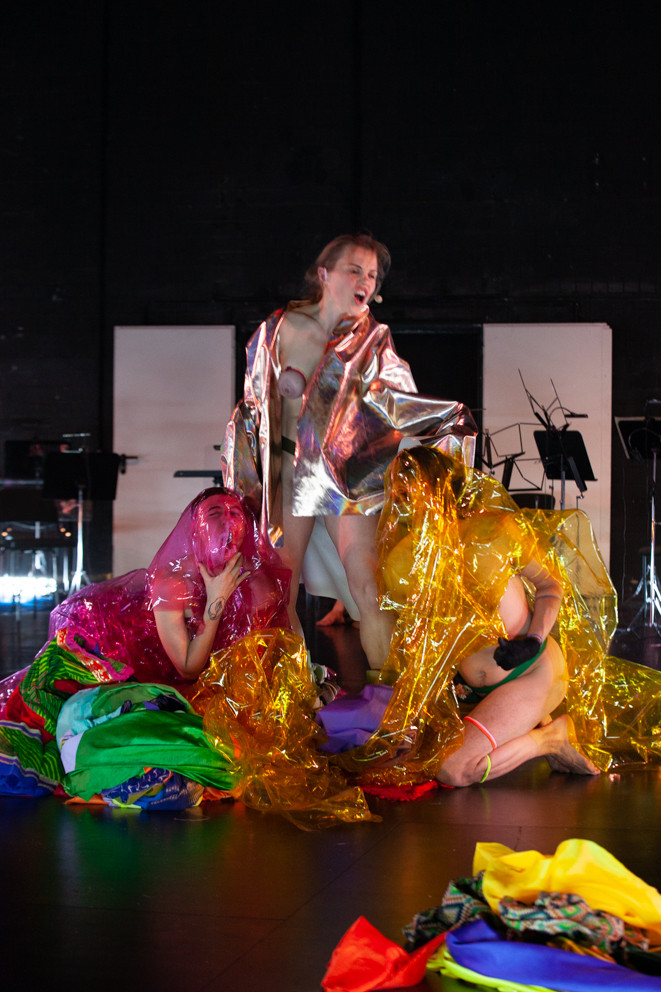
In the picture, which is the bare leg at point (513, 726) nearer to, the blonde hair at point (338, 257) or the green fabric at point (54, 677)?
the green fabric at point (54, 677)

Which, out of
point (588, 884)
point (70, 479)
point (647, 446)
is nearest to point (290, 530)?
point (588, 884)

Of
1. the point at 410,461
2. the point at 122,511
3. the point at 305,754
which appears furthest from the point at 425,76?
the point at 305,754

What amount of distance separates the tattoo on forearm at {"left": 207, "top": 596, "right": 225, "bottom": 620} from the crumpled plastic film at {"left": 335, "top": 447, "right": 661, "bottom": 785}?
15.3 inches

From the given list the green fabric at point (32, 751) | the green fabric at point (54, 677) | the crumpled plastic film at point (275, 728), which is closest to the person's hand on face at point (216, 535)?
the crumpled plastic film at point (275, 728)

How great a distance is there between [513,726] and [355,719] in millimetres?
352

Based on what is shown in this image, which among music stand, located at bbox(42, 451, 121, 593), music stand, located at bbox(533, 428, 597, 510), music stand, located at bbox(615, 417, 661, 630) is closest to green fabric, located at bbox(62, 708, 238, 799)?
music stand, located at bbox(615, 417, 661, 630)

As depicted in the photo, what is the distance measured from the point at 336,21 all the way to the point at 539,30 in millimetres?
1463

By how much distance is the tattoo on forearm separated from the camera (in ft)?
8.41

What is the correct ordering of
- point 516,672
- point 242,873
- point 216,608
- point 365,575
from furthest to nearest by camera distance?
1. point 365,575
2. point 216,608
3. point 516,672
4. point 242,873

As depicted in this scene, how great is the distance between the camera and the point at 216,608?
2574 millimetres

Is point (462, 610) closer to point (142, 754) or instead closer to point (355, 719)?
point (355, 719)

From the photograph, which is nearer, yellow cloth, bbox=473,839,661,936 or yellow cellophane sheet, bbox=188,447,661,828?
yellow cloth, bbox=473,839,661,936

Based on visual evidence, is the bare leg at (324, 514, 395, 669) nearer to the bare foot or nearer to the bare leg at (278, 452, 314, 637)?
the bare leg at (278, 452, 314, 637)

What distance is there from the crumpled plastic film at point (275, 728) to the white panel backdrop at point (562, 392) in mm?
5238
